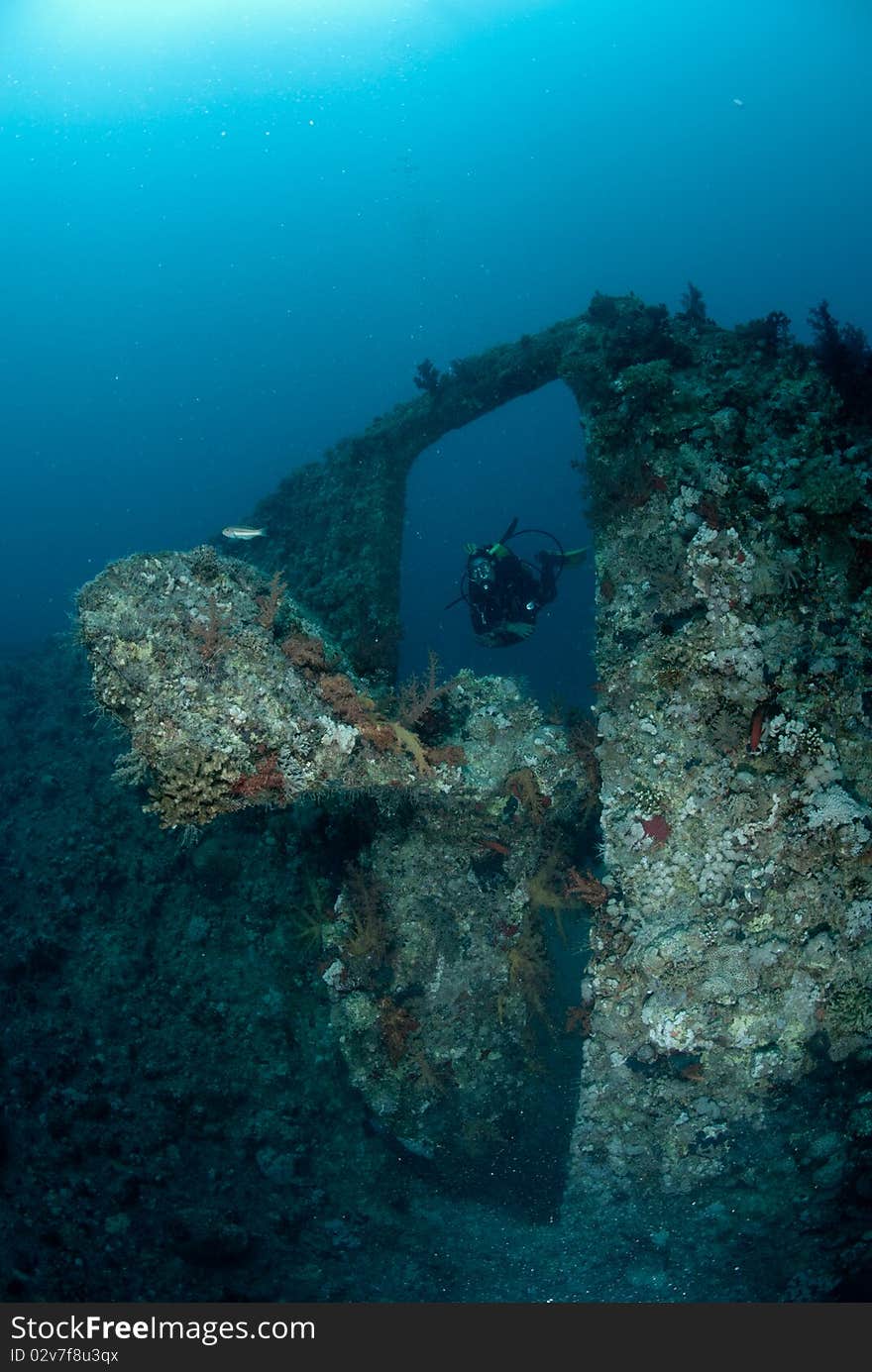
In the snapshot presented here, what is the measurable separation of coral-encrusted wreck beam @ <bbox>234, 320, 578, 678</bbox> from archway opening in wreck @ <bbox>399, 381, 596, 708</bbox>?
119 inches

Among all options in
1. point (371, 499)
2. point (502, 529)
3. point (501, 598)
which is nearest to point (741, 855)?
point (501, 598)

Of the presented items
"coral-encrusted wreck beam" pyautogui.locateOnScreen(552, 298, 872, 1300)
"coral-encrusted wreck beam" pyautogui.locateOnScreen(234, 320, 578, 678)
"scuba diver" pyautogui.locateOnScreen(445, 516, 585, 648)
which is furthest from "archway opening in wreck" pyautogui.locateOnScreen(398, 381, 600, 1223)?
"coral-encrusted wreck beam" pyautogui.locateOnScreen(234, 320, 578, 678)

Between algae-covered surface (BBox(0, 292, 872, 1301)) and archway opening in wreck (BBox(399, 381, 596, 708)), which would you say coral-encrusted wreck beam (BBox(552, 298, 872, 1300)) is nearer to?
algae-covered surface (BBox(0, 292, 872, 1301))

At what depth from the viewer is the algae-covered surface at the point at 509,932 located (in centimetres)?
426

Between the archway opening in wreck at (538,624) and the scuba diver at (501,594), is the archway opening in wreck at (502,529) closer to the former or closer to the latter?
the archway opening in wreck at (538,624)

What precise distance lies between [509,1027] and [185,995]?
3.08m

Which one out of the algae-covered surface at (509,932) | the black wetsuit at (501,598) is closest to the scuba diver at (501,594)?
the black wetsuit at (501,598)

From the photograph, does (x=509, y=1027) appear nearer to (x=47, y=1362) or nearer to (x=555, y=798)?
(x=555, y=798)

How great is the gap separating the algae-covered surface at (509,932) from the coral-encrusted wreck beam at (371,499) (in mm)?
2613

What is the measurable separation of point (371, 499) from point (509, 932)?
7.04 m

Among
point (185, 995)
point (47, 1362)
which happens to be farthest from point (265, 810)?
point (47, 1362)

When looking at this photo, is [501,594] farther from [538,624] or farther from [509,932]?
[538,624]

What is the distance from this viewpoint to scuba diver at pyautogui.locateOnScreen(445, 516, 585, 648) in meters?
9.20

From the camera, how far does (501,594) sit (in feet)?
30.8
